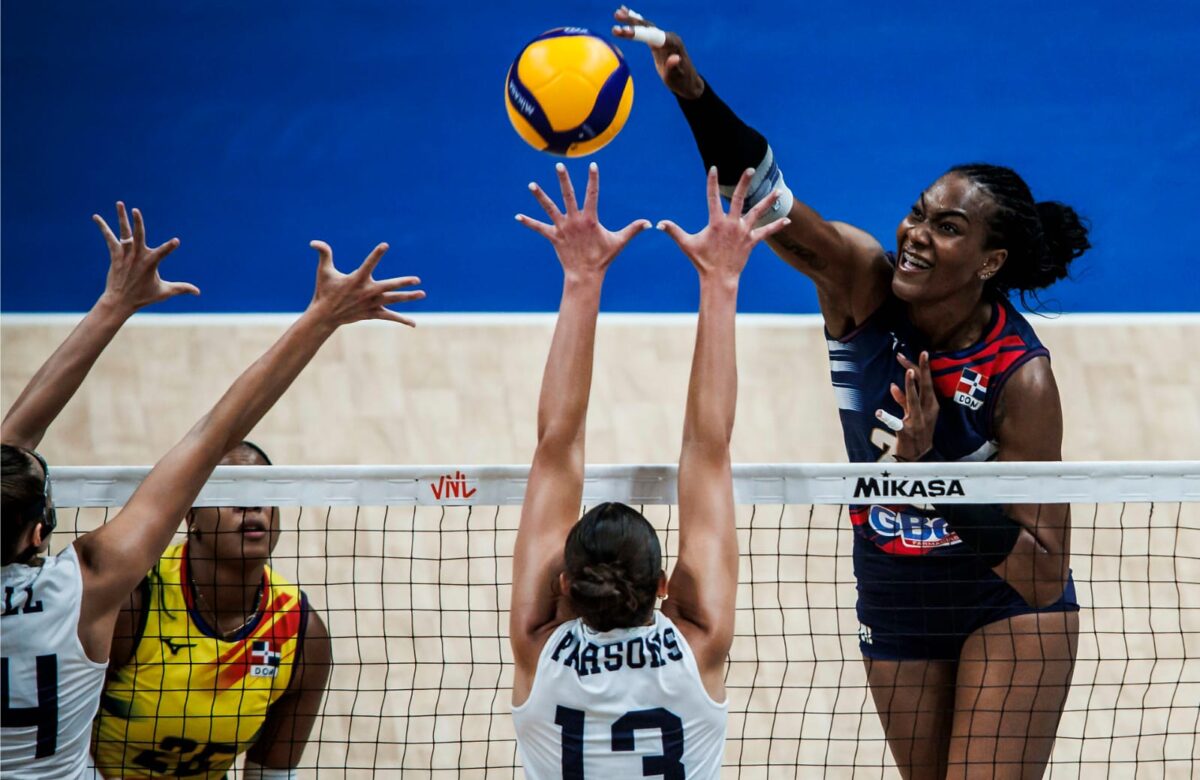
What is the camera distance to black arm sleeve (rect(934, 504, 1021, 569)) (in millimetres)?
3806

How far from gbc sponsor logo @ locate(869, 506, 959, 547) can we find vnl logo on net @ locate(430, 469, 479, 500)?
118 cm

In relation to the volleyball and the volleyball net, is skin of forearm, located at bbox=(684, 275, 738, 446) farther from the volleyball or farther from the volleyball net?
the volleyball net

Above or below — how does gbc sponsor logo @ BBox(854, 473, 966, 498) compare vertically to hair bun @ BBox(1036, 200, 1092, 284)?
below

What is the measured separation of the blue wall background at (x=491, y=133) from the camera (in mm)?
7852

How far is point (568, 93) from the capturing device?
12.4 ft

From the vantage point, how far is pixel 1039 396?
3.73 meters

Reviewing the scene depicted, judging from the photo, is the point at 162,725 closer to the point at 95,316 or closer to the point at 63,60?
the point at 95,316

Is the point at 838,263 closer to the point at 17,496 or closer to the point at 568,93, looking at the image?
the point at 568,93

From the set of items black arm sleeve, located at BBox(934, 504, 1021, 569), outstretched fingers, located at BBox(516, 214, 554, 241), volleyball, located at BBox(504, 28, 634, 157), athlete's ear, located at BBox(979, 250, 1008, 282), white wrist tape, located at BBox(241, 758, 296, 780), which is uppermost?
volleyball, located at BBox(504, 28, 634, 157)

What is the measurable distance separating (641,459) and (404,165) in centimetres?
232

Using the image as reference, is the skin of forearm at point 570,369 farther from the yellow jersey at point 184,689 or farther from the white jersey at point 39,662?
the yellow jersey at point 184,689

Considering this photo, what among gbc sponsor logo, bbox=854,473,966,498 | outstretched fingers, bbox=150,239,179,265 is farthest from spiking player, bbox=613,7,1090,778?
outstretched fingers, bbox=150,239,179,265

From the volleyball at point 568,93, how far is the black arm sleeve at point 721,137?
0.25 m

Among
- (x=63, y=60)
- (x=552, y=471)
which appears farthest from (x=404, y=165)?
(x=552, y=471)
